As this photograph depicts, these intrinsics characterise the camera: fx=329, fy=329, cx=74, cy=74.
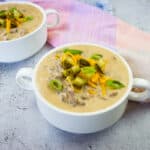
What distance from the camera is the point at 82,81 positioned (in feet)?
1.86

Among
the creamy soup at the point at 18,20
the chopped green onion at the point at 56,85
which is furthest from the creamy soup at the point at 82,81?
the creamy soup at the point at 18,20

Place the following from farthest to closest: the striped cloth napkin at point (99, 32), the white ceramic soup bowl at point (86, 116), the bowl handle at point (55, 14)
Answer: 1. the bowl handle at point (55, 14)
2. the striped cloth napkin at point (99, 32)
3. the white ceramic soup bowl at point (86, 116)

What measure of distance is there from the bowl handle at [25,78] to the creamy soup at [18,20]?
122 millimetres

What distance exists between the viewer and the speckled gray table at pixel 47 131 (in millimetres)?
579

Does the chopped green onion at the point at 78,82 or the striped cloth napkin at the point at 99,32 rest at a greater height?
the chopped green onion at the point at 78,82

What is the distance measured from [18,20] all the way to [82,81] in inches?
10.4

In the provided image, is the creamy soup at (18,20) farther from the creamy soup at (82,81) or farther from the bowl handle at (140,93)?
the bowl handle at (140,93)

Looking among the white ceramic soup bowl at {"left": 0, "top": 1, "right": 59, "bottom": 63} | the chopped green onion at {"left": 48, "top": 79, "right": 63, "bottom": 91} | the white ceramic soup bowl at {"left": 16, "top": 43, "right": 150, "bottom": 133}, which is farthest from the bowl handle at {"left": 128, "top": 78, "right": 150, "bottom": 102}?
the white ceramic soup bowl at {"left": 0, "top": 1, "right": 59, "bottom": 63}

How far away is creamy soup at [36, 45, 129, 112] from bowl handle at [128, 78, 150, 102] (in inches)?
0.7

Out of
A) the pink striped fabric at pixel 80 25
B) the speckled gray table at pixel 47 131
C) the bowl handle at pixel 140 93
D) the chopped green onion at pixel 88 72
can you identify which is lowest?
the speckled gray table at pixel 47 131

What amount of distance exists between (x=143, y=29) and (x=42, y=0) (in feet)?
0.96

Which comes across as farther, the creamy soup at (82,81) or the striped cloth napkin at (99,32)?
the striped cloth napkin at (99,32)

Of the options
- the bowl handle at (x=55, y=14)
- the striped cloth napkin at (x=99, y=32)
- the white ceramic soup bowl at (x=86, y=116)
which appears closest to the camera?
the white ceramic soup bowl at (x=86, y=116)

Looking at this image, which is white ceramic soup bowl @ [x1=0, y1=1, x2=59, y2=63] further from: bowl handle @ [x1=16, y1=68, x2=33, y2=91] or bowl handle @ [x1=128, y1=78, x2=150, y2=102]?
bowl handle @ [x1=128, y1=78, x2=150, y2=102]
